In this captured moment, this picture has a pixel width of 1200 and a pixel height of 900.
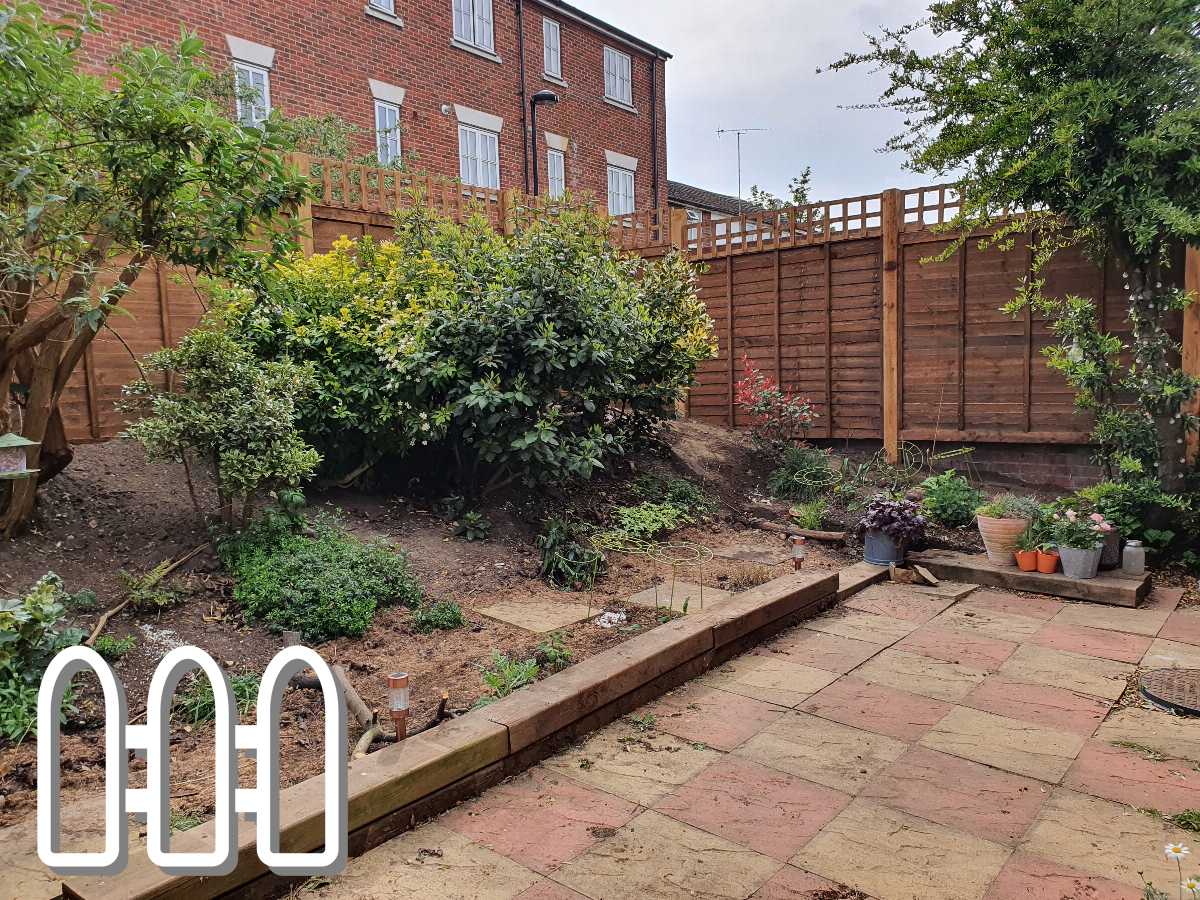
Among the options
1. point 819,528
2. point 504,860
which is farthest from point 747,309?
point 504,860

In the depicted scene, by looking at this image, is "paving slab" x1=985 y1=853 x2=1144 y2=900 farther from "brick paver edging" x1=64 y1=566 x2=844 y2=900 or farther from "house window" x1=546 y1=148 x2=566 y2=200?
"house window" x1=546 y1=148 x2=566 y2=200

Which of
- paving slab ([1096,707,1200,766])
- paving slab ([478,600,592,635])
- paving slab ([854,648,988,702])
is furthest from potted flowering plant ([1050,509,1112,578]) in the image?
paving slab ([478,600,592,635])

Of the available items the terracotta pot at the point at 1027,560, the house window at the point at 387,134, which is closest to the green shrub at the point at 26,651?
the terracotta pot at the point at 1027,560

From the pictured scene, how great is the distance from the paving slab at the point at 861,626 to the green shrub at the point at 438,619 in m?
2.13

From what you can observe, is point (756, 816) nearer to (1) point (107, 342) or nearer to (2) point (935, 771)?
(2) point (935, 771)

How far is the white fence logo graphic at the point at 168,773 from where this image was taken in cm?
199

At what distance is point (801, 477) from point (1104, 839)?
5.44 metres

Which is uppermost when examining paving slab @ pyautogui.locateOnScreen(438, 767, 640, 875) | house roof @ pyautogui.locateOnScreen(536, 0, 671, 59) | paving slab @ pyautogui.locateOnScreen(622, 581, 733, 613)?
house roof @ pyautogui.locateOnScreen(536, 0, 671, 59)

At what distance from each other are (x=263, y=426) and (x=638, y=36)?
54.7ft

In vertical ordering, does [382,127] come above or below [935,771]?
above

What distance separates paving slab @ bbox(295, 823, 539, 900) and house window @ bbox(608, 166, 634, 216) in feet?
53.4

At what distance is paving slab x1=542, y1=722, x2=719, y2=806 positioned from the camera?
9.75 ft

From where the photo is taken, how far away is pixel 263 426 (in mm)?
4406

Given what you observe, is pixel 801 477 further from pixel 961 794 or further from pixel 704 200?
pixel 704 200
